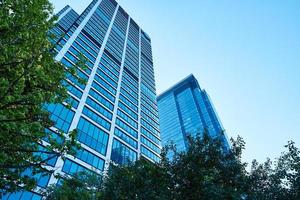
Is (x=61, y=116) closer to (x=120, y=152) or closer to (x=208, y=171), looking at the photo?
(x=120, y=152)

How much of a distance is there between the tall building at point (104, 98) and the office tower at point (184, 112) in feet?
179

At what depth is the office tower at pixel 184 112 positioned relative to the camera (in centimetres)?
14293

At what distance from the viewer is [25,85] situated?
7.74m

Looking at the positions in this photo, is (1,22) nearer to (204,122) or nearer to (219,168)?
Answer: (219,168)

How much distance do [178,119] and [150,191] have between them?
14901 centimetres

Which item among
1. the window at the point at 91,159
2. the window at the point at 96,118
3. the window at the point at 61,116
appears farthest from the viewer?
the window at the point at 96,118

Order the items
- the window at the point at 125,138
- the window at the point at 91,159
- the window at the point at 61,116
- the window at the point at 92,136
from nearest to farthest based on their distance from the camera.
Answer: the window at the point at 61,116, the window at the point at 91,159, the window at the point at 92,136, the window at the point at 125,138

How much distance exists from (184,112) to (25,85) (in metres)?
156

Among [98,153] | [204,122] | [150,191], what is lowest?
[150,191]

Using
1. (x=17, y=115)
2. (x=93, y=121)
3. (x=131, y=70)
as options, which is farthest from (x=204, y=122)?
(x=17, y=115)

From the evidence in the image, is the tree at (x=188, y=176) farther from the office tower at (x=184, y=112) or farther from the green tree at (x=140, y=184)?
the office tower at (x=184, y=112)

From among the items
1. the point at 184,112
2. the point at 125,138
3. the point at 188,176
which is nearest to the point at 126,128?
the point at 125,138

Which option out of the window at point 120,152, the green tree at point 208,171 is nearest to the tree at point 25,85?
the green tree at point 208,171

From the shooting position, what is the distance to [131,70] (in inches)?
3406
